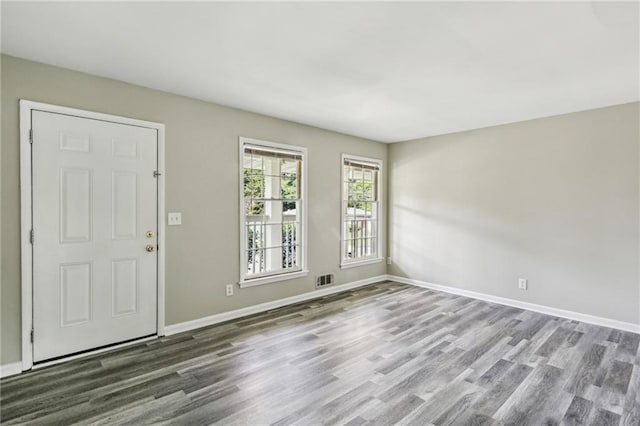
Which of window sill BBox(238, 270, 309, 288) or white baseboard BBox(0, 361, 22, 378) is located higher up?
window sill BBox(238, 270, 309, 288)

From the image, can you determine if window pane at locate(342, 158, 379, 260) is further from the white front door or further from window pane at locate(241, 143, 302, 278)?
the white front door

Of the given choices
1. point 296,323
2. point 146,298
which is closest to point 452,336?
point 296,323

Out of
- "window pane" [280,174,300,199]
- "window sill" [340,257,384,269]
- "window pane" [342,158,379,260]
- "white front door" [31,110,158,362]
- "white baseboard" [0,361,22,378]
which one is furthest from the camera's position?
"window pane" [342,158,379,260]

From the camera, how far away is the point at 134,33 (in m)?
2.29

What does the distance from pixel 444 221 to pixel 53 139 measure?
16.8 ft

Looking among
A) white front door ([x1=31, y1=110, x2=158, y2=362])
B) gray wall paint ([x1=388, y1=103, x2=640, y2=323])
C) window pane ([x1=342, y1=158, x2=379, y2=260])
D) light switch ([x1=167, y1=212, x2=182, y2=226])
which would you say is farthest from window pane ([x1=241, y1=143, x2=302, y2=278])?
gray wall paint ([x1=388, y1=103, x2=640, y2=323])


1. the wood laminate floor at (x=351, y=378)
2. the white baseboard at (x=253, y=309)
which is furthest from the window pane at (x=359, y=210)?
the wood laminate floor at (x=351, y=378)

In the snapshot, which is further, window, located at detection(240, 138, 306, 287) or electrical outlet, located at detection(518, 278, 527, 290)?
electrical outlet, located at detection(518, 278, 527, 290)

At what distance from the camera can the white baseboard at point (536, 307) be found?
3.71 meters

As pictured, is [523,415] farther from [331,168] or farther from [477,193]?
[331,168]

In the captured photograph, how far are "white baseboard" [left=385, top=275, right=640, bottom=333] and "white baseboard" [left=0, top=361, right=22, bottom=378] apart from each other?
5.14 meters

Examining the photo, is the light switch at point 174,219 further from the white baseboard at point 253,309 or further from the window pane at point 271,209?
the white baseboard at point 253,309

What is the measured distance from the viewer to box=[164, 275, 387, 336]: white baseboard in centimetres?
355

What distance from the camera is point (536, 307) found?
433 centimetres
